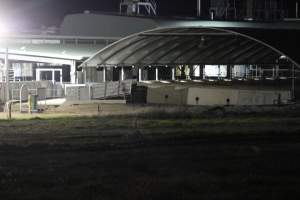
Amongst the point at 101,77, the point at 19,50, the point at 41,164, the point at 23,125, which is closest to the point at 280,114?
the point at 23,125

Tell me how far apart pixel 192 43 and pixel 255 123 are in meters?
21.1

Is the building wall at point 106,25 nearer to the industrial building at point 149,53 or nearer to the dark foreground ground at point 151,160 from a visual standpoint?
the industrial building at point 149,53

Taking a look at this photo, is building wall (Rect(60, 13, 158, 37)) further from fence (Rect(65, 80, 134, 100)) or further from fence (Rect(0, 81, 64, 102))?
fence (Rect(65, 80, 134, 100))

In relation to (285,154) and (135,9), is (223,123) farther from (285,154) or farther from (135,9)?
(135,9)

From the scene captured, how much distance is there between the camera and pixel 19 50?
171 ft

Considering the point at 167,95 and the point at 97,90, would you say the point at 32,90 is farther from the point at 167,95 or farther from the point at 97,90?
the point at 167,95

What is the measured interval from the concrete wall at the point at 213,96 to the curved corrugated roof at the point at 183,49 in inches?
112

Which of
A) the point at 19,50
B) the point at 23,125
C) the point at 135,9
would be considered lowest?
the point at 23,125

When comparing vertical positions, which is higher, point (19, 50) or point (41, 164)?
point (19, 50)

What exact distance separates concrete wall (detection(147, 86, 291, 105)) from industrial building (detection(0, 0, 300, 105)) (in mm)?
164

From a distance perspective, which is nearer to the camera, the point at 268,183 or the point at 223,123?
the point at 268,183

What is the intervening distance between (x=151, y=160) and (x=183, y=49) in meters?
32.0

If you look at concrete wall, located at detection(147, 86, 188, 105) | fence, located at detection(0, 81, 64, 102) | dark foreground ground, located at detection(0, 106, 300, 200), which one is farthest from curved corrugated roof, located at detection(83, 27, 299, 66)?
dark foreground ground, located at detection(0, 106, 300, 200)

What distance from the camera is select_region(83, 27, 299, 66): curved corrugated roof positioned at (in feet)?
124
